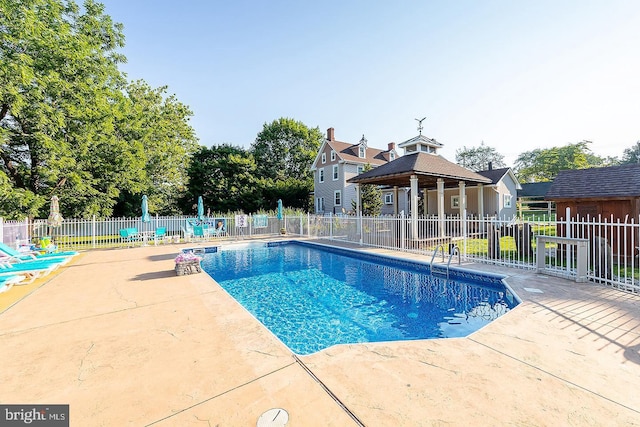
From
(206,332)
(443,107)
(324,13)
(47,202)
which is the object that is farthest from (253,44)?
(47,202)

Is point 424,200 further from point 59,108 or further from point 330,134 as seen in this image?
point 59,108

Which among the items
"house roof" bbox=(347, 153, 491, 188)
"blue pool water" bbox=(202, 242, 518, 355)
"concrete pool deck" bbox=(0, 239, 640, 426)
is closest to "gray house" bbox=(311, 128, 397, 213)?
"house roof" bbox=(347, 153, 491, 188)

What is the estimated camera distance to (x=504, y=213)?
919 inches

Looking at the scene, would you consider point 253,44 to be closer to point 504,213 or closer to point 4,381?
point 4,381

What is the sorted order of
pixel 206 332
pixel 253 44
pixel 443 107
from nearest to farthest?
pixel 206 332 < pixel 253 44 < pixel 443 107

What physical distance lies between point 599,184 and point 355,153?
19682 mm

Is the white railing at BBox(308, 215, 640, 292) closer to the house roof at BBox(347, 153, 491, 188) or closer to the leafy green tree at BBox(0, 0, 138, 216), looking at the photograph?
the house roof at BBox(347, 153, 491, 188)

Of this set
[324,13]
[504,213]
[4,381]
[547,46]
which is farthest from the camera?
[504,213]

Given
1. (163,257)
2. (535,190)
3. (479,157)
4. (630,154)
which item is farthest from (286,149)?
(630,154)

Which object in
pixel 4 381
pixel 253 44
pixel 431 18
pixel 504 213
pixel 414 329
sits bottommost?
pixel 414 329

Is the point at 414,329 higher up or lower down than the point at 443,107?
lower down

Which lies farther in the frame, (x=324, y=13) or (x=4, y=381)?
(x=324, y=13)

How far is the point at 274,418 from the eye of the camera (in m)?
2.20

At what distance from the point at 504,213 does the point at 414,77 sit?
1733 centimetres
